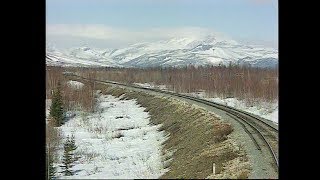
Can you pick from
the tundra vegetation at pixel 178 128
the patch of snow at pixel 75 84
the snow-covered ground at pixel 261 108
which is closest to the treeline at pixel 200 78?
the tundra vegetation at pixel 178 128

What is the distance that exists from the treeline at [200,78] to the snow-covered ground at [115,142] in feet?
12.5

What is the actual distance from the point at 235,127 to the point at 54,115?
784cm

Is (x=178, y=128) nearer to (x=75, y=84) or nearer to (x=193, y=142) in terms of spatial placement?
(x=193, y=142)

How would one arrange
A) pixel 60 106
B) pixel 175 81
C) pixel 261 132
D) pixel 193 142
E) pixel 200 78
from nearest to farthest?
1. pixel 261 132
2. pixel 193 142
3. pixel 60 106
4. pixel 175 81
5. pixel 200 78

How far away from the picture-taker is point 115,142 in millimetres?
13586

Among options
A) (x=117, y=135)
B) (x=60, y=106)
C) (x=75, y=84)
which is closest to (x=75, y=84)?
(x=75, y=84)

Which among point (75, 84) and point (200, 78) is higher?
point (200, 78)

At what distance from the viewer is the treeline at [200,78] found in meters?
22.9

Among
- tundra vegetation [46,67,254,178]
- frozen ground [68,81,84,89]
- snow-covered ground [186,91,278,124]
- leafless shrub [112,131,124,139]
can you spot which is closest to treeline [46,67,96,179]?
tundra vegetation [46,67,254,178]

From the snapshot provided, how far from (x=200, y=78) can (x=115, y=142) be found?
1847 centimetres

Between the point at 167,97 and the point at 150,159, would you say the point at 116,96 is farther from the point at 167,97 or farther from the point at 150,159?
the point at 150,159

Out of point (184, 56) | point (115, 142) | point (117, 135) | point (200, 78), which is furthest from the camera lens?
point (184, 56)

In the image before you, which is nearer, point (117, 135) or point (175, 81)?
point (117, 135)

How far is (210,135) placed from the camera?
12117mm
